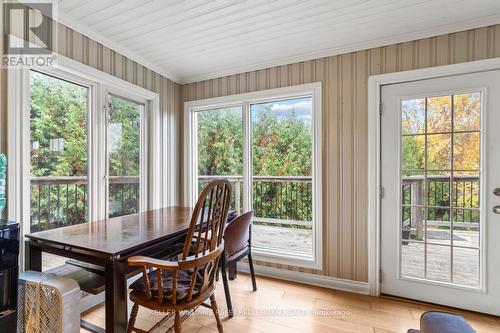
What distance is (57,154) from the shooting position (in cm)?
205

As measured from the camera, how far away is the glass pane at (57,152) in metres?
1.90

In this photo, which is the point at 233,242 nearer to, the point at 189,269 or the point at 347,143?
the point at 189,269

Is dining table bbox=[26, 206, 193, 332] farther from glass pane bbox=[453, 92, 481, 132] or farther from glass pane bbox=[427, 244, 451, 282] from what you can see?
glass pane bbox=[453, 92, 481, 132]

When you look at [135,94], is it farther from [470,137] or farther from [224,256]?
[470,137]

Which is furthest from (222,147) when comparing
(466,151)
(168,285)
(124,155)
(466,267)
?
(466,267)

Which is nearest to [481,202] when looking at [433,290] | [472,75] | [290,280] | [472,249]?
[472,249]

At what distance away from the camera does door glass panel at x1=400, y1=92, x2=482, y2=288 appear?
209 cm

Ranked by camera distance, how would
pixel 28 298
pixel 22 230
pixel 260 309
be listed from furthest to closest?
pixel 260 309 → pixel 22 230 → pixel 28 298

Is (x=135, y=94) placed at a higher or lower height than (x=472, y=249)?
higher

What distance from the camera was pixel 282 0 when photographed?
1805 millimetres

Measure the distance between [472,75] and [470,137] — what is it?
0.50 metres

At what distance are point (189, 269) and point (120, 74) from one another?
2005 mm

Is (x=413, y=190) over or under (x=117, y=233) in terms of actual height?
over

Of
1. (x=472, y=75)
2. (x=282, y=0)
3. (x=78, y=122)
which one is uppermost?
(x=282, y=0)
